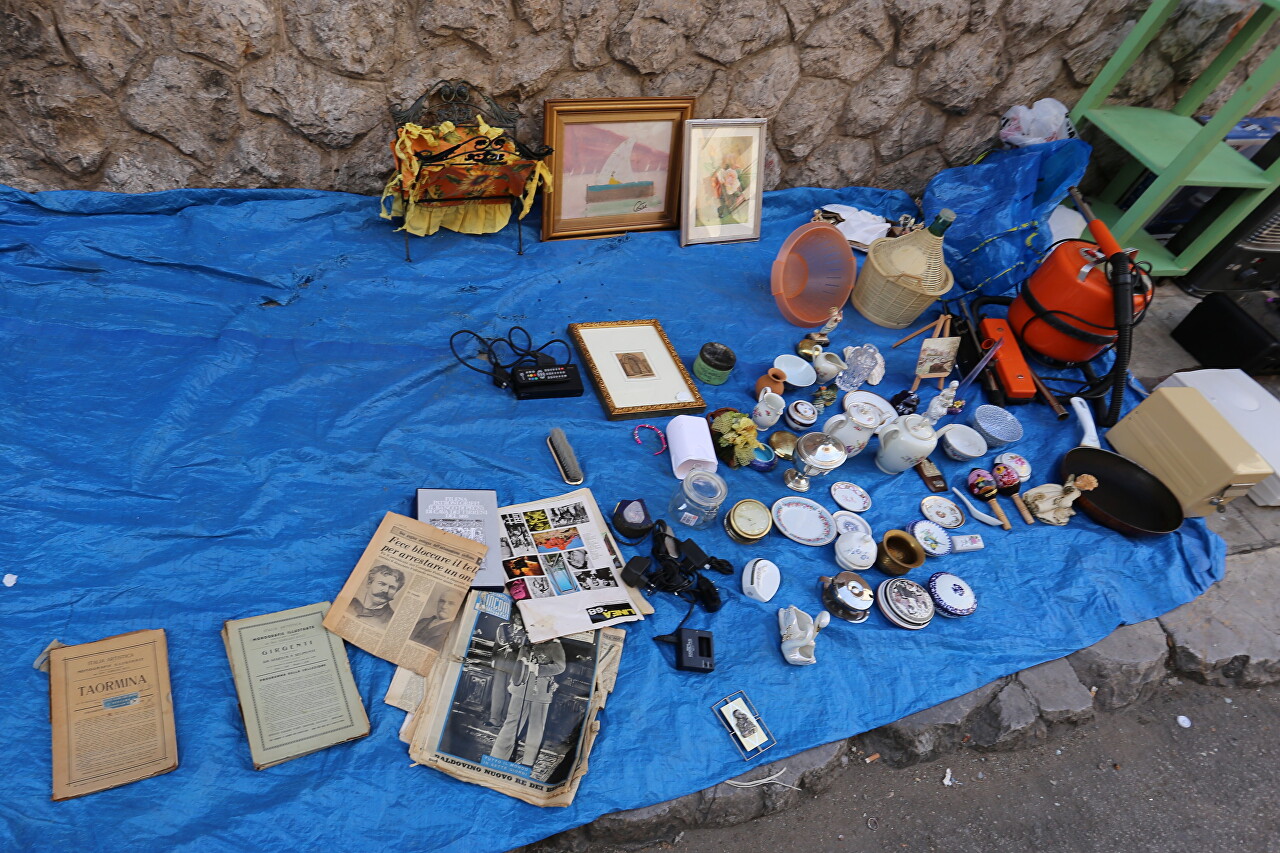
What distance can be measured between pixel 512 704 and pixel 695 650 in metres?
0.55

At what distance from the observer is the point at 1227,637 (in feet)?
8.34

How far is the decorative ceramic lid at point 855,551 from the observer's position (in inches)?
89.7

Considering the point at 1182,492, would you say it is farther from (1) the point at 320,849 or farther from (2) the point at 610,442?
(1) the point at 320,849

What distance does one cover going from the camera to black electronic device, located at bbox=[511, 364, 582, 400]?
255 centimetres

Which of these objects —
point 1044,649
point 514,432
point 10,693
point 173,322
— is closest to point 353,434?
point 514,432

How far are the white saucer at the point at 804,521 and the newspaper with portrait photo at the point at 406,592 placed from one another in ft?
3.39

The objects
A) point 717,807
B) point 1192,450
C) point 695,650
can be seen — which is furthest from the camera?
point 1192,450

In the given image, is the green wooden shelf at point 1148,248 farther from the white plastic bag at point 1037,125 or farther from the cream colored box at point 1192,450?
the cream colored box at point 1192,450

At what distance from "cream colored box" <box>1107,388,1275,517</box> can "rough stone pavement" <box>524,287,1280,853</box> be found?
374 mm

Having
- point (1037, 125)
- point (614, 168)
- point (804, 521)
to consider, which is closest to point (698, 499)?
point (804, 521)

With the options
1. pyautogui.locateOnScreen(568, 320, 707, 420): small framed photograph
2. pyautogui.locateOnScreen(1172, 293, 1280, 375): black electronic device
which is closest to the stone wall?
pyautogui.locateOnScreen(568, 320, 707, 420): small framed photograph

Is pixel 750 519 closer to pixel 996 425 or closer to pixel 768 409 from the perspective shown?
pixel 768 409

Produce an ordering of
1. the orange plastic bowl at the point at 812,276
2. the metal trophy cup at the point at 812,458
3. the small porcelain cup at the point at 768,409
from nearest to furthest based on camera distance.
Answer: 1. the metal trophy cup at the point at 812,458
2. the small porcelain cup at the point at 768,409
3. the orange plastic bowl at the point at 812,276

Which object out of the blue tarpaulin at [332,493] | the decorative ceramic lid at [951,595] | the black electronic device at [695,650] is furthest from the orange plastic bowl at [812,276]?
the black electronic device at [695,650]
